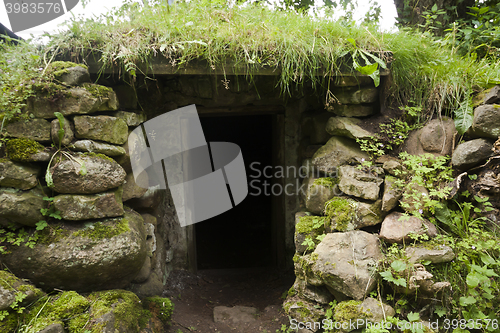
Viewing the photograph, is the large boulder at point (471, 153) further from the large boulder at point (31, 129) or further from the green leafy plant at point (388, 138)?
the large boulder at point (31, 129)

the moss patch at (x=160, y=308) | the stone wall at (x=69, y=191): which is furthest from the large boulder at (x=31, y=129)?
the moss patch at (x=160, y=308)

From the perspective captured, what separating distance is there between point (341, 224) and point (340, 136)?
0.88 metres

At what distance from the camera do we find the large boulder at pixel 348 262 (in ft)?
6.79

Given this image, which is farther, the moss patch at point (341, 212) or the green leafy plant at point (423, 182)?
the moss patch at point (341, 212)

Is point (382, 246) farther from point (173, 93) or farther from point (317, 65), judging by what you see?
point (173, 93)

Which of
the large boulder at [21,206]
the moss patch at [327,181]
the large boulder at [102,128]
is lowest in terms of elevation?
the moss patch at [327,181]

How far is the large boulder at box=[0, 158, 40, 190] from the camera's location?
2.01 metres

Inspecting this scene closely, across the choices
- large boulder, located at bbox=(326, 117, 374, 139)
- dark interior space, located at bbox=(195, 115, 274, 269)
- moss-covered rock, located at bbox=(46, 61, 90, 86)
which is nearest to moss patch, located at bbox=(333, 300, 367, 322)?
large boulder, located at bbox=(326, 117, 374, 139)

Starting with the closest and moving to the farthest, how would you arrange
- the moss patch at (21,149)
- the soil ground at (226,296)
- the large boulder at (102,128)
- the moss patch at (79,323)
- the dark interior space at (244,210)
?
the moss patch at (79,323), the moss patch at (21,149), the large boulder at (102,128), the soil ground at (226,296), the dark interior space at (244,210)

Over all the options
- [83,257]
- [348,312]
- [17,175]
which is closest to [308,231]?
[348,312]

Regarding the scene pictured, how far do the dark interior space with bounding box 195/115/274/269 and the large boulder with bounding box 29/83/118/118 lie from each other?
3.49 meters

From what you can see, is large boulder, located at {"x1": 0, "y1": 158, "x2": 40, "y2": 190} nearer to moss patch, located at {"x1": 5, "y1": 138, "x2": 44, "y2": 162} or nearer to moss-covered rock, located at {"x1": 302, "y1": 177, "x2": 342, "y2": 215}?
moss patch, located at {"x1": 5, "y1": 138, "x2": 44, "y2": 162}

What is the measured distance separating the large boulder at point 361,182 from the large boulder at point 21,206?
7.79ft

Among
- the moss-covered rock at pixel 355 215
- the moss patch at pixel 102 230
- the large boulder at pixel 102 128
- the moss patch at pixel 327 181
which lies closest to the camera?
the moss patch at pixel 102 230
